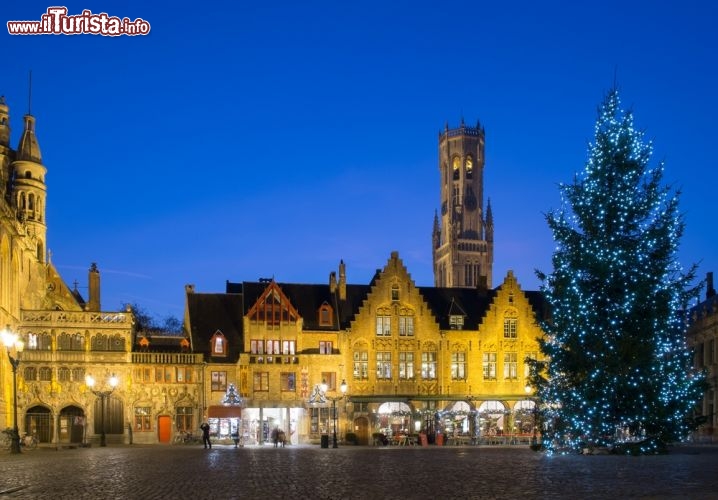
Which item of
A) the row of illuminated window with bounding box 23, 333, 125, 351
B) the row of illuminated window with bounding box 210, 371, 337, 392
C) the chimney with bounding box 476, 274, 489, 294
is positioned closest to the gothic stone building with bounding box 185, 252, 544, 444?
the row of illuminated window with bounding box 210, 371, 337, 392

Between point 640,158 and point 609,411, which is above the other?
point 640,158

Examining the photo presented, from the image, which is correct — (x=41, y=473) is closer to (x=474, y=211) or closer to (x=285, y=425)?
(x=285, y=425)

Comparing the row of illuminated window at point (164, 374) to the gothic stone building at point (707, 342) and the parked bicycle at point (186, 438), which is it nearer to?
the parked bicycle at point (186, 438)

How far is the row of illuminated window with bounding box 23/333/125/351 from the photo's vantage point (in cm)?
6762

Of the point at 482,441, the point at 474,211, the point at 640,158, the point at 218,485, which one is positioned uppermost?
the point at 474,211

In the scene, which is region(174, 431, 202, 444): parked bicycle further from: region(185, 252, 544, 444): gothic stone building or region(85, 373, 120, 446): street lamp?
region(85, 373, 120, 446): street lamp

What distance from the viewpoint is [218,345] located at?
7181cm

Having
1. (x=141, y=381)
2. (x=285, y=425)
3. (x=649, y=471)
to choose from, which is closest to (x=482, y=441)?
(x=285, y=425)

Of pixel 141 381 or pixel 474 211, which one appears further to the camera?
pixel 474 211

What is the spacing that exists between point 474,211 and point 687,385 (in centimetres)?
14330

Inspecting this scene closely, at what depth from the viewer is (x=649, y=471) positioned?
27.4 m

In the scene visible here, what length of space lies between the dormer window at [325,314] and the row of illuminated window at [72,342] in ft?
47.0

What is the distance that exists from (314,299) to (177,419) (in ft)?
44.7
